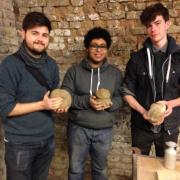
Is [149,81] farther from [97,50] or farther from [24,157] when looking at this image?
[24,157]

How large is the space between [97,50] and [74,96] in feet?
1.30

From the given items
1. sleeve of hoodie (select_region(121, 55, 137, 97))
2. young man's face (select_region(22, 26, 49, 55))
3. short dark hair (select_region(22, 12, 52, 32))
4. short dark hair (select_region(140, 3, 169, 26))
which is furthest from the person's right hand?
short dark hair (select_region(140, 3, 169, 26))

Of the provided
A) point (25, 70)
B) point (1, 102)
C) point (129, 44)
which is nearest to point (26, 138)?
point (1, 102)

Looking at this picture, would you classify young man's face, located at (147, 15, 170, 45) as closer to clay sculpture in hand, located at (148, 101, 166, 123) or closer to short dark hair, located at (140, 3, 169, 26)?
short dark hair, located at (140, 3, 169, 26)

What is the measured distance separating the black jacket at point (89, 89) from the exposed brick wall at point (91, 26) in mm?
469

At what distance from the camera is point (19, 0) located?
2631 mm

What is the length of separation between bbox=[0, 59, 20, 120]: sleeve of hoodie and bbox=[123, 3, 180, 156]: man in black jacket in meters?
0.85

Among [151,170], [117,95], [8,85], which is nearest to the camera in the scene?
[151,170]

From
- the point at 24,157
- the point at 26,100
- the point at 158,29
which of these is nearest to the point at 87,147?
the point at 24,157

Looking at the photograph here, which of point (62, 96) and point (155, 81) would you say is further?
point (155, 81)

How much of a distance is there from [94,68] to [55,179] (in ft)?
4.98

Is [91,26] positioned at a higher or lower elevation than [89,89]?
higher

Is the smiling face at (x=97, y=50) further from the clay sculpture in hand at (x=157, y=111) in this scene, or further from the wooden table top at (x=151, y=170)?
the wooden table top at (x=151, y=170)

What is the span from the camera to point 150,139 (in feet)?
6.78
